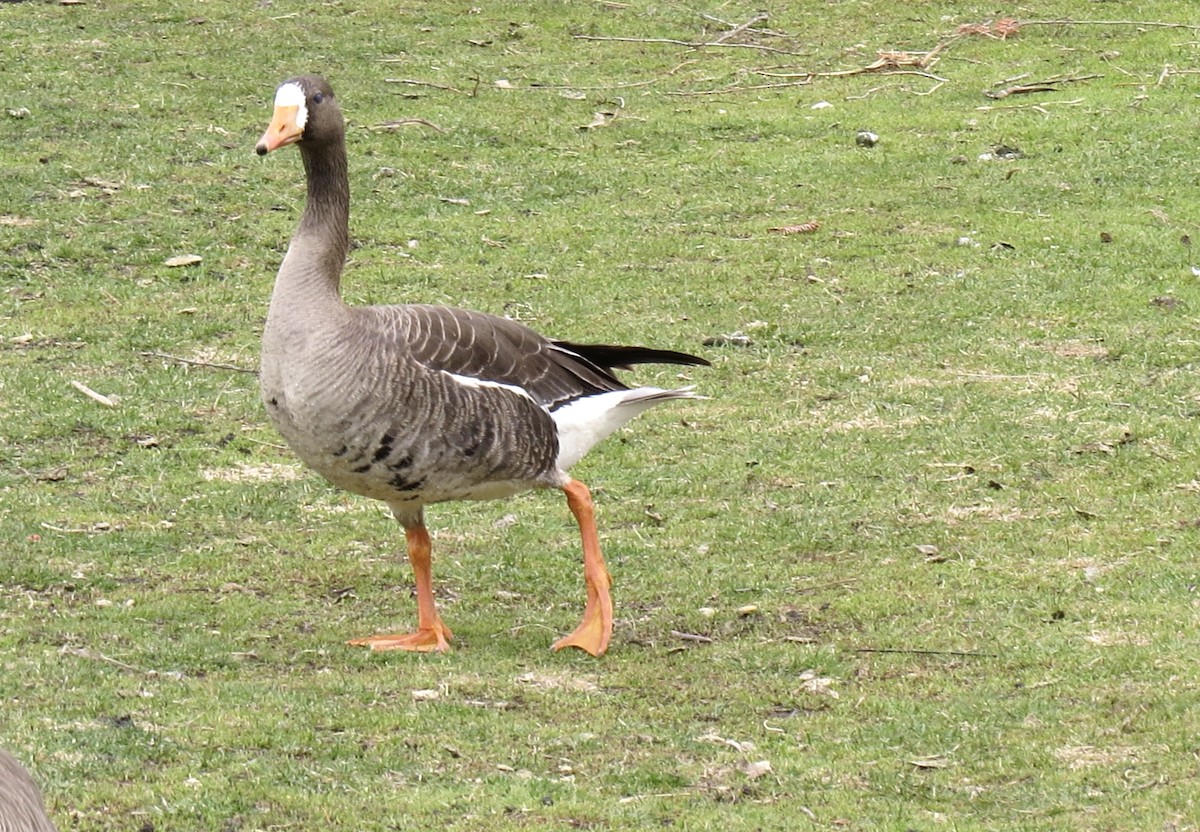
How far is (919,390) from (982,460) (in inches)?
46.9

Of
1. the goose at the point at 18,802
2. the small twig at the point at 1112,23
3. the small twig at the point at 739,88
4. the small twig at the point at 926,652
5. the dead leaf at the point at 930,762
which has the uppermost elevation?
the goose at the point at 18,802

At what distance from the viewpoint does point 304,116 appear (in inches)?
277

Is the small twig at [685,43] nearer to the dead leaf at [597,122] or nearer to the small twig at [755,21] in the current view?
the small twig at [755,21]

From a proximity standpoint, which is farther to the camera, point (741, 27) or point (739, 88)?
point (741, 27)

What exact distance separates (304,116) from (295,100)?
0.07 m

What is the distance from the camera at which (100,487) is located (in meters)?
8.79

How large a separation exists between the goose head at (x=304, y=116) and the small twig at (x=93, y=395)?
130 inches

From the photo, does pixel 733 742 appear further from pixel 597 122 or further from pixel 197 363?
pixel 597 122

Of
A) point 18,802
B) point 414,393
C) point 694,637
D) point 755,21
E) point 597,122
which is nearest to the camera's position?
point 18,802

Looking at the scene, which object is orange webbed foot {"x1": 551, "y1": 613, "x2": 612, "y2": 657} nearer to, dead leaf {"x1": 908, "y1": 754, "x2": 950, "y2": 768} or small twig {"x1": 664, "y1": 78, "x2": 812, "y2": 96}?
dead leaf {"x1": 908, "y1": 754, "x2": 950, "y2": 768}

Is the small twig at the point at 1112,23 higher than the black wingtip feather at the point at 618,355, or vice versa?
the black wingtip feather at the point at 618,355

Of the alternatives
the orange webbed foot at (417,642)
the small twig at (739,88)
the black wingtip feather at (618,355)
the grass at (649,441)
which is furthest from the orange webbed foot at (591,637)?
the small twig at (739,88)

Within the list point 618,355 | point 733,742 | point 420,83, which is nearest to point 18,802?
point 733,742

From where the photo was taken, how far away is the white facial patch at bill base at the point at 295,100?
7000 millimetres
